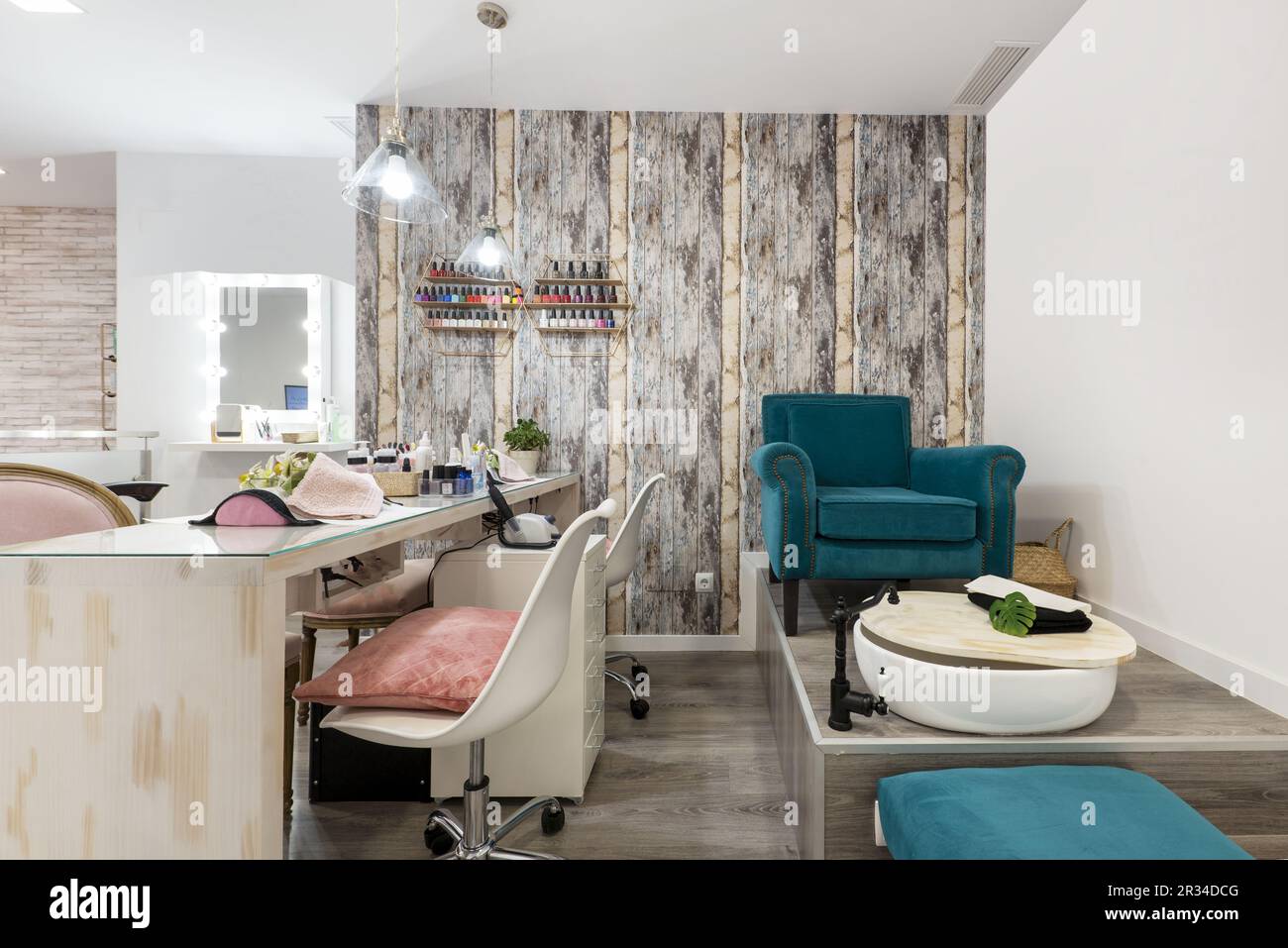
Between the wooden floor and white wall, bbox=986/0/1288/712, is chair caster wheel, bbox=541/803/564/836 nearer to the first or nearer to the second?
the wooden floor

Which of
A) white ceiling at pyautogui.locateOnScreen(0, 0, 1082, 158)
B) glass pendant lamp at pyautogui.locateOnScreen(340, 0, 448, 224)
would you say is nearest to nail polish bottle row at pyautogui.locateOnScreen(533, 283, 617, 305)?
white ceiling at pyautogui.locateOnScreen(0, 0, 1082, 158)

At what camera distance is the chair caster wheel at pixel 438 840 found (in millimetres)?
1604

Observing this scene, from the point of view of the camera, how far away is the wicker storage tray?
192 centimetres

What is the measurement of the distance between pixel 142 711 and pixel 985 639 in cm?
154

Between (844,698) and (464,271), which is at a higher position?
(464,271)

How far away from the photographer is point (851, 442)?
297 centimetres

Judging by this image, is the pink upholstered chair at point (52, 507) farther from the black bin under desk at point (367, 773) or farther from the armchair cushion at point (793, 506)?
the armchair cushion at point (793, 506)

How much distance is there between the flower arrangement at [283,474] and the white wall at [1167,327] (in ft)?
7.78

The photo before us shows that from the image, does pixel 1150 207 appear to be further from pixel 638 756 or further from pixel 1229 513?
pixel 638 756

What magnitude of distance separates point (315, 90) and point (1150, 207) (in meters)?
3.76

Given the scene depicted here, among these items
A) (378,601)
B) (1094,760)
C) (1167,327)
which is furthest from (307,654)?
(1167,327)

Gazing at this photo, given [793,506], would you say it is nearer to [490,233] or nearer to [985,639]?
[985,639]
